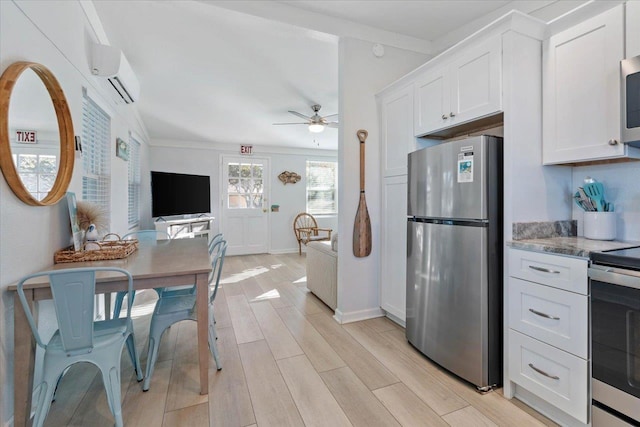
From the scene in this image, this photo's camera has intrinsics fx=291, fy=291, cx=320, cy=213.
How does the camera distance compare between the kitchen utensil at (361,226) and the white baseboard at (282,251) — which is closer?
the kitchen utensil at (361,226)

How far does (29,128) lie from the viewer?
148cm

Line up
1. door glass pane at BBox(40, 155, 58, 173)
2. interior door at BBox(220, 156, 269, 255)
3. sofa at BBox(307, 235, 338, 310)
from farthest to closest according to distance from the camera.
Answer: interior door at BBox(220, 156, 269, 255)
sofa at BBox(307, 235, 338, 310)
door glass pane at BBox(40, 155, 58, 173)

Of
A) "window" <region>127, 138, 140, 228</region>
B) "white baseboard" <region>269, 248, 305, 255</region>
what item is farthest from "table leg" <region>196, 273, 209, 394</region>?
"white baseboard" <region>269, 248, 305, 255</region>

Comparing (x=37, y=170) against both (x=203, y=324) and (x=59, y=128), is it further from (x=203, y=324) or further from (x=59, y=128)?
(x=203, y=324)

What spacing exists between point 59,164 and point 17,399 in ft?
4.03

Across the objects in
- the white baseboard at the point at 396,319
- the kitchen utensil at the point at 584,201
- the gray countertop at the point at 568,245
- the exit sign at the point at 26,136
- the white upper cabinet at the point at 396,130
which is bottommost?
the white baseboard at the point at 396,319

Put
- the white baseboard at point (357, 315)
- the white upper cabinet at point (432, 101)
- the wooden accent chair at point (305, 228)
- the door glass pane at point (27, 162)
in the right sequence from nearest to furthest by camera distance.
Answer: the door glass pane at point (27, 162) → the white upper cabinet at point (432, 101) → the white baseboard at point (357, 315) → the wooden accent chair at point (305, 228)

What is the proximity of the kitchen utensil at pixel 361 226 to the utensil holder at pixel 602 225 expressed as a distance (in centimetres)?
150

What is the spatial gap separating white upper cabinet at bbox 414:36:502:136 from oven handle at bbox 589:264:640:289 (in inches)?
37.2

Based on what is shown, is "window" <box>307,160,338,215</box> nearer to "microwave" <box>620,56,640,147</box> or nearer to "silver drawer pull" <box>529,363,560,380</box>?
"silver drawer pull" <box>529,363,560,380</box>

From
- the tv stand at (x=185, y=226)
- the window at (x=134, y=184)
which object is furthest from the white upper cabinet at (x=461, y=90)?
the window at (x=134, y=184)

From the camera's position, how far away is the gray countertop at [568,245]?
52.0 inches

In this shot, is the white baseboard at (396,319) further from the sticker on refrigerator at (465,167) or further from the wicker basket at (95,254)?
the wicker basket at (95,254)

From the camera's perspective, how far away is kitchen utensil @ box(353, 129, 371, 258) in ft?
8.69
